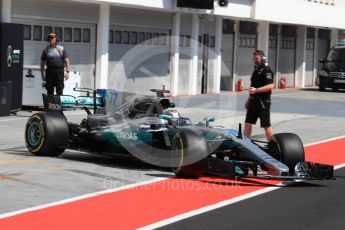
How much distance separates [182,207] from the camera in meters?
8.09

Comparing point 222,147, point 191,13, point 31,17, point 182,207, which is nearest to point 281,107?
point 191,13

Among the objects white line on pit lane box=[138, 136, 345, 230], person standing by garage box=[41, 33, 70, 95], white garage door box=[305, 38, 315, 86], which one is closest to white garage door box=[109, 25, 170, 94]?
person standing by garage box=[41, 33, 70, 95]

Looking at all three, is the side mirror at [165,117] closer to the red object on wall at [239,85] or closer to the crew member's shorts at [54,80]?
the crew member's shorts at [54,80]

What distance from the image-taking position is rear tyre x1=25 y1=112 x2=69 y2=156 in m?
10.8

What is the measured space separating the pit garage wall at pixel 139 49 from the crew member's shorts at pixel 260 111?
9913mm

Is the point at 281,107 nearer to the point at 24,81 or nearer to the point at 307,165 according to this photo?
the point at 24,81

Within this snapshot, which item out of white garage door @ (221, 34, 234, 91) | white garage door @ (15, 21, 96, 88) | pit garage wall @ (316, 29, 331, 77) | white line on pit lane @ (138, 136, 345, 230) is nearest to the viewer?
white line on pit lane @ (138, 136, 345, 230)

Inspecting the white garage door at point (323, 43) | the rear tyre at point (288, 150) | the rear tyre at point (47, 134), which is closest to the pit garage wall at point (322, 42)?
the white garage door at point (323, 43)

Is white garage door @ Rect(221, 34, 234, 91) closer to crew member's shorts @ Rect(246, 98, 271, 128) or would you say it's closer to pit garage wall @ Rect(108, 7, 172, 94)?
pit garage wall @ Rect(108, 7, 172, 94)

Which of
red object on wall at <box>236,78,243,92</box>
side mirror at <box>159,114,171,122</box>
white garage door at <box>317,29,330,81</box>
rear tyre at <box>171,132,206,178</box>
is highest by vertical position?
white garage door at <box>317,29,330,81</box>

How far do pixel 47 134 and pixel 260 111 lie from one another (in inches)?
139

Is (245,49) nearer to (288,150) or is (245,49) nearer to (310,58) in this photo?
(310,58)

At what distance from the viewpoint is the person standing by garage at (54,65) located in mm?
16094

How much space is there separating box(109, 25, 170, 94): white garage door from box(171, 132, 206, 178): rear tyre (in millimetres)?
12636
